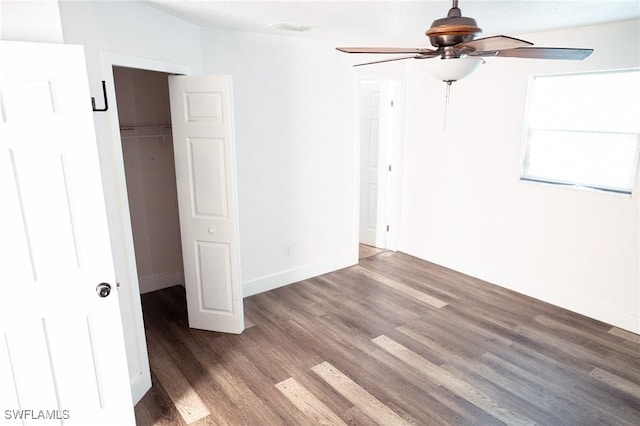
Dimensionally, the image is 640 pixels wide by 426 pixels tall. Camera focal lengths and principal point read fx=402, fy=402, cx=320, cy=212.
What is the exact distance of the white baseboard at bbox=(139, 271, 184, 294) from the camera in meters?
4.28

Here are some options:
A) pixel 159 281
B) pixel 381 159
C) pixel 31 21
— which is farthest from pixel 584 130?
pixel 159 281

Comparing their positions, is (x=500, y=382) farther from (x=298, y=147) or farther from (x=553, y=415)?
(x=298, y=147)

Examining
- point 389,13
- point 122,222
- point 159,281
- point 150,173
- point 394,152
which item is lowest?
point 159,281

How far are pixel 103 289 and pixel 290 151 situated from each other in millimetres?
2530

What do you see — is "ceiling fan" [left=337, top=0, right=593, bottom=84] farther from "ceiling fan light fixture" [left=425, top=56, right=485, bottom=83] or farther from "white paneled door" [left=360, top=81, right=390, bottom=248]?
"white paneled door" [left=360, top=81, right=390, bottom=248]

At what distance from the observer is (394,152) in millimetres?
5227

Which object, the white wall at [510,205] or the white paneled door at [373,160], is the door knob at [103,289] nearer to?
the white wall at [510,205]

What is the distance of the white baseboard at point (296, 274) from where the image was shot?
13.8 ft

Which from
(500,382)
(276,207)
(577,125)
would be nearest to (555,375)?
(500,382)

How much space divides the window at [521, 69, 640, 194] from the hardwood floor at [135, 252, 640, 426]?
1321mm

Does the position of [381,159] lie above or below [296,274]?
above

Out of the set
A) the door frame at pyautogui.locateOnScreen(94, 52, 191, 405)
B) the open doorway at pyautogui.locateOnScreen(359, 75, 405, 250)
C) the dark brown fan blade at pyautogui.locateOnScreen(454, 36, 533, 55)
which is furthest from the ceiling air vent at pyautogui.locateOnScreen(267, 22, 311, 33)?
the dark brown fan blade at pyautogui.locateOnScreen(454, 36, 533, 55)

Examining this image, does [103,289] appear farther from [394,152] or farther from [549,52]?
[394,152]

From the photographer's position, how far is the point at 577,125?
370cm
